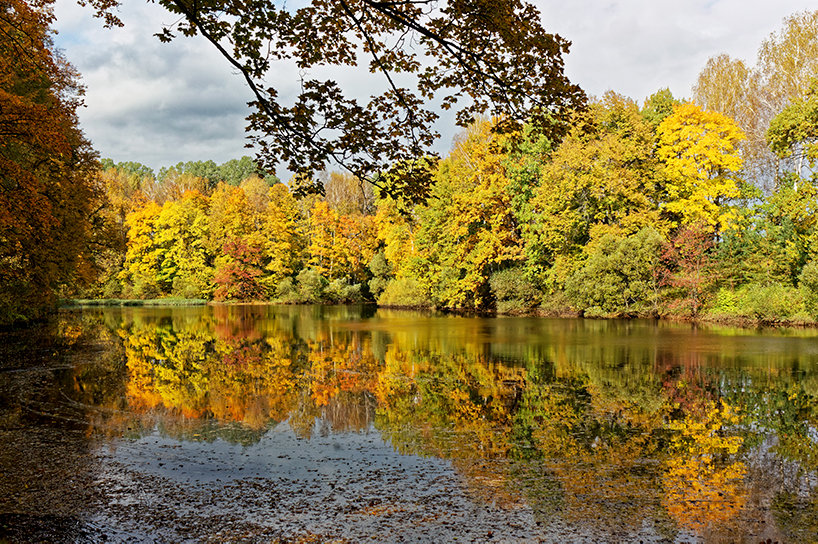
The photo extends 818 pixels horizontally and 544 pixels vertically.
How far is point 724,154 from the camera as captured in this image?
3027 cm

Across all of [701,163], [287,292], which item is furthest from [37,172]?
[287,292]

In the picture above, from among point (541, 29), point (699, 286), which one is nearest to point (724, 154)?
point (699, 286)

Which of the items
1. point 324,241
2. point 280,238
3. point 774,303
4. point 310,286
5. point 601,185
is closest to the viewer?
point 774,303

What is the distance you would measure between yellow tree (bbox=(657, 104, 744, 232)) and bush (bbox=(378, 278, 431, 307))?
1940cm

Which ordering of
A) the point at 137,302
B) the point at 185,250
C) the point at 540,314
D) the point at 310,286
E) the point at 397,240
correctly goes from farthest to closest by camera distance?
the point at 185,250, the point at 310,286, the point at 137,302, the point at 397,240, the point at 540,314

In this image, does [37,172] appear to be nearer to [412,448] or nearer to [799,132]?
[412,448]

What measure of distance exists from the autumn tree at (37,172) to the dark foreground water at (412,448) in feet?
12.4

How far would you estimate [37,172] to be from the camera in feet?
64.7

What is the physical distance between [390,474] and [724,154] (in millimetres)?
31092

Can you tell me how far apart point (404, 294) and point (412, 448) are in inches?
1507

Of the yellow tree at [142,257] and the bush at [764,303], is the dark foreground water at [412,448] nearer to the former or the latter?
the bush at [764,303]

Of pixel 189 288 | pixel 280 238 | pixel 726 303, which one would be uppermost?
pixel 280 238

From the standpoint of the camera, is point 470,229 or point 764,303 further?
point 470,229

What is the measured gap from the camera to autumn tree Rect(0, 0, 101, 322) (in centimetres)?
1030
